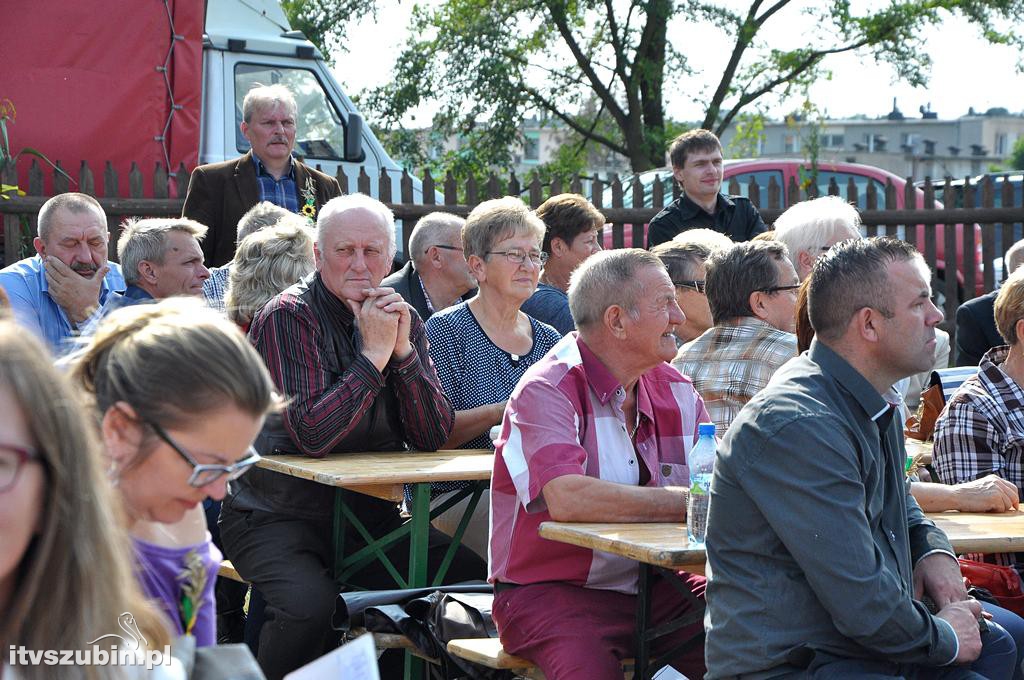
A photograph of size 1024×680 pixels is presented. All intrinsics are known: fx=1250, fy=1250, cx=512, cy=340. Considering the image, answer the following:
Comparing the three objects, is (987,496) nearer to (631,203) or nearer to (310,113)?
(631,203)

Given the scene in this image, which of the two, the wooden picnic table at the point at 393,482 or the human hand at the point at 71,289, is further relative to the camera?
the human hand at the point at 71,289

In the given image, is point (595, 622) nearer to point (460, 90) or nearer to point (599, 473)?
point (599, 473)

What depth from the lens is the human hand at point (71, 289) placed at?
580 cm

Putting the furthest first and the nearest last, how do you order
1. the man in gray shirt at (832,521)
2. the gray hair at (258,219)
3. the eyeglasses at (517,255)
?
the gray hair at (258,219), the eyeglasses at (517,255), the man in gray shirt at (832,521)

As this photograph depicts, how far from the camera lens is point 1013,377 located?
13.9 feet

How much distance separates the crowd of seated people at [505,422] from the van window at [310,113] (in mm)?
3689

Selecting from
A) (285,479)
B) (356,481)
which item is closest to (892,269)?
(356,481)

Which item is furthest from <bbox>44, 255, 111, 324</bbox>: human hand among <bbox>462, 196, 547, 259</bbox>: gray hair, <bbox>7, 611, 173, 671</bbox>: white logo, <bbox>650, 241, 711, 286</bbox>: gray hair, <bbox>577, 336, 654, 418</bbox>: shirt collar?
<bbox>7, 611, 173, 671</bbox>: white logo

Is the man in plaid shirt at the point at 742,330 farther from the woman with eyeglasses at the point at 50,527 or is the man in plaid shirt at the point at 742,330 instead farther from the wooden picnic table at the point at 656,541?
the woman with eyeglasses at the point at 50,527

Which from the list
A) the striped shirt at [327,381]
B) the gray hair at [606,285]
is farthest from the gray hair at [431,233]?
the gray hair at [606,285]

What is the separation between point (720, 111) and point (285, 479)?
48.1ft

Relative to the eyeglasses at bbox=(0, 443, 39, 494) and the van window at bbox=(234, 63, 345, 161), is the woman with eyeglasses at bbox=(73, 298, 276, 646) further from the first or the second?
the van window at bbox=(234, 63, 345, 161)

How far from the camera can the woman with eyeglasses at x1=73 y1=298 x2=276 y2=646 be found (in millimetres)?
1788

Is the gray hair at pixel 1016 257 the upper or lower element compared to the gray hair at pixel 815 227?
lower
